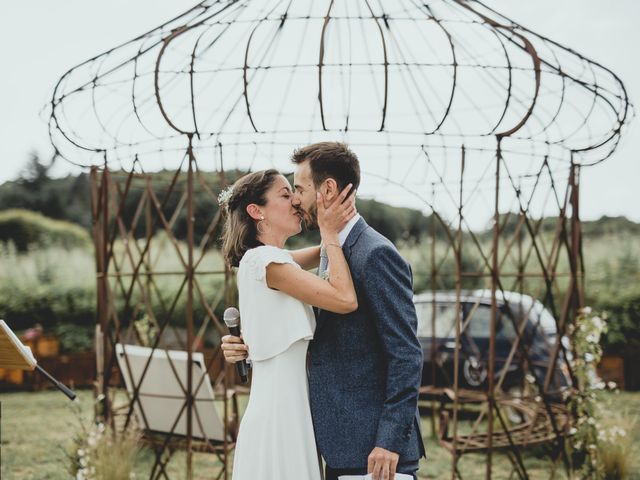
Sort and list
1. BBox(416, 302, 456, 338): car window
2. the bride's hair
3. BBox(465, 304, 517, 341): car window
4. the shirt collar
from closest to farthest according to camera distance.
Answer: the shirt collar → the bride's hair → BBox(465, 304, 517, 341): car window → BBox(416, 302, 456, 338): car window

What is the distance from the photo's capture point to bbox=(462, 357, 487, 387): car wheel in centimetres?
765

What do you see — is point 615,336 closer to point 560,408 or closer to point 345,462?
point 560,408

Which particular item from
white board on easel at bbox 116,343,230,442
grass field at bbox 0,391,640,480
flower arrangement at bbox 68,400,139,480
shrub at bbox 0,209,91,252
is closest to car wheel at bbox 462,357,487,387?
grass field at bbox 0,391,640,480

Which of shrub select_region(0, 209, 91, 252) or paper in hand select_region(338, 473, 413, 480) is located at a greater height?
shrub select_region(0, 209, 91, 252)

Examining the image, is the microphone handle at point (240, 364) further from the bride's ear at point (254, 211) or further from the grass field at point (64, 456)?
the grass field at point (64, 456)

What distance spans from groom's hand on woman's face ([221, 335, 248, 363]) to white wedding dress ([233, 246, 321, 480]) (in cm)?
18

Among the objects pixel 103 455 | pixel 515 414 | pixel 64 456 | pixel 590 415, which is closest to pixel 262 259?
pixel 103 455

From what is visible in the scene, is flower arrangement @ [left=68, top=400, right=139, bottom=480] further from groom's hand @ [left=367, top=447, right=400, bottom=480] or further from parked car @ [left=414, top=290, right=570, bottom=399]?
parked car @ [left=414, top=290, right=570, bottom=399]

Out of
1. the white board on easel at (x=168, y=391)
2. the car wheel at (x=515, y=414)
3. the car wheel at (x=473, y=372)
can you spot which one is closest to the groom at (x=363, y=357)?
the white board on easel at (x=168, y=391)

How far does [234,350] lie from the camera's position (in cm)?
258

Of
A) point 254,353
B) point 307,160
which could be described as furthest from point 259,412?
point 307,160

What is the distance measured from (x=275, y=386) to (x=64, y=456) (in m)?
4.87

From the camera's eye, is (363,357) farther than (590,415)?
No

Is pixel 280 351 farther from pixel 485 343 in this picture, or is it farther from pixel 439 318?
pixel 439 318
